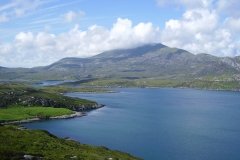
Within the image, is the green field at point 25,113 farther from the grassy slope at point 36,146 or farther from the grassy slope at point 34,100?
the grassy slope at point 36,146

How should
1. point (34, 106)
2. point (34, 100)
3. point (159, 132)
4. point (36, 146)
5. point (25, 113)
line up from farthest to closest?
1. point (34, 100)
2. point (34, 106)
3. point (25, 113)
4. point (159, 132)
5. point (36, 146)

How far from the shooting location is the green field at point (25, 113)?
138 metres

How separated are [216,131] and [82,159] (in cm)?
8581

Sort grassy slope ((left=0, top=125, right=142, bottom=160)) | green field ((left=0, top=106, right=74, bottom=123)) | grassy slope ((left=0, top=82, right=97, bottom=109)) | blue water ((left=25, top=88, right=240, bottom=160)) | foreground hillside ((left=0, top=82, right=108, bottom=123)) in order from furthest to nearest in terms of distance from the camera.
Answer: grassy slope ((left=0, top=82, right=97, bottom=109)), foreground hillside ((left=0, top=82, right=108, bottom=123)), green field ((left=0, top=106, right=74, bottom=123)), blue water ((left=25, top=88, right=240, bottom=160)), grassy slope ((left=0, top=125, right=142, bottom=160))

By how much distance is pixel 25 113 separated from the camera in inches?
5950

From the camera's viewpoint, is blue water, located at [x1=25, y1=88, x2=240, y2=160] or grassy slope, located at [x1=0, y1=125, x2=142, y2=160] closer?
grassy slope, located at [x1=0, y1=125, x2=142, y2=160]

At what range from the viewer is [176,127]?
425 ft

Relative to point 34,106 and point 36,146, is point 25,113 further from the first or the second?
point 36,146

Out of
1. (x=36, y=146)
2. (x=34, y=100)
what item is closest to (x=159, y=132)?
(x=36, y=146)

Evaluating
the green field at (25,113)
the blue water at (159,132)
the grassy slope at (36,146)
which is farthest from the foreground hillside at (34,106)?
the grassy slope at (36,146)

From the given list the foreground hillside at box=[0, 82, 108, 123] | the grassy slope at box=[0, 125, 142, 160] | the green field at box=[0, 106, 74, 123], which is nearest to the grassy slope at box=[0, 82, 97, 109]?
the foreground hillside at box=[0, 82, 108, 123]

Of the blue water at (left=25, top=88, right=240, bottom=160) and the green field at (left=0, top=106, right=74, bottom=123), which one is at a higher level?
the green field at (left=0, top=106, right=74, bottom=123)

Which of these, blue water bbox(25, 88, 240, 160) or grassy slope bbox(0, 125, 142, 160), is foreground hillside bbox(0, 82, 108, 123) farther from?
grassy slope bbox(0, 125, 142, 160)

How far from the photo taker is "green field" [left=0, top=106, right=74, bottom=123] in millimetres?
138500
